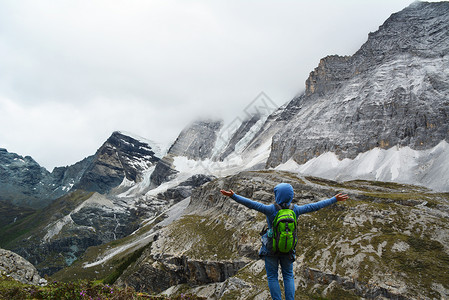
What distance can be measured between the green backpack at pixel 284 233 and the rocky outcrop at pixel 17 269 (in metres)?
22.6

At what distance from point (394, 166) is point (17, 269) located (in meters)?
153

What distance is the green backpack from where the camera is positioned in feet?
31.8

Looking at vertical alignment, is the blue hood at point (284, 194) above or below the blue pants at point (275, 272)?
above

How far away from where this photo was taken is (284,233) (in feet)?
31.8

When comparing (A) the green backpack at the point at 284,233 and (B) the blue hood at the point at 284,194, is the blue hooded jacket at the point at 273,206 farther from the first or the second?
(A) the green backpack at the point at 284,233

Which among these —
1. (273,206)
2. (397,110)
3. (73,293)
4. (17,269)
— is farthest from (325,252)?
(397,110)

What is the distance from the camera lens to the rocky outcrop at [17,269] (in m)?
22.9

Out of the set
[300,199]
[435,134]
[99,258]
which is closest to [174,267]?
[300,199]

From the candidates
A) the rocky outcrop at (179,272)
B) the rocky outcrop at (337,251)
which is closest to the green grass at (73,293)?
the rocky outcrop at (337,251)

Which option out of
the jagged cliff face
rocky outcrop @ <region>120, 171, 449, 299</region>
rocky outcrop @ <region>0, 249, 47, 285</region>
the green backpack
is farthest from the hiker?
the jagged cliff face

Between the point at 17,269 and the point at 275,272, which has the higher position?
the point at 17,269

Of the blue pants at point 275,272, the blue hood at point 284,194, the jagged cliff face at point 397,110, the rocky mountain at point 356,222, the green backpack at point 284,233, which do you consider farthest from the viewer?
the jagged cliff face at point 397,110

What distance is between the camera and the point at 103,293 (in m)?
12.1

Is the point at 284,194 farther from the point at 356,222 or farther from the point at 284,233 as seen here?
the point at 356,222
